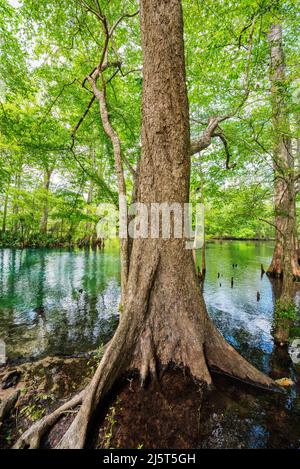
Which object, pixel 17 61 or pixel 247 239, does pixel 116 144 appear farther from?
pixel 247 239

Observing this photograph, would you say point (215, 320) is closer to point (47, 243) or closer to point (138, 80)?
point (138, 80)

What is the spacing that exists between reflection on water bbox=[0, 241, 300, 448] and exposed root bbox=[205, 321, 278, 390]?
15 cm

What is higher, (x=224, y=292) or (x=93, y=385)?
(x=93, y=385)

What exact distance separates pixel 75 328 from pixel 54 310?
1591 millimetres

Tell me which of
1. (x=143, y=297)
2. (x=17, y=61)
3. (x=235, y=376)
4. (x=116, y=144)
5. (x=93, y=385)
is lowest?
(x=235, y=376)

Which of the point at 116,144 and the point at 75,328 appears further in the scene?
the point at 75,328

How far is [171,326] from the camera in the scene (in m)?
2.78

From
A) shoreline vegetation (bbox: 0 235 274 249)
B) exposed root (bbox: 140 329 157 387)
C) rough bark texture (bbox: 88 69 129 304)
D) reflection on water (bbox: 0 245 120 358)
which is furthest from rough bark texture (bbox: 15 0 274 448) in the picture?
shoreline vegetation (bbox: 0 235 274 249)

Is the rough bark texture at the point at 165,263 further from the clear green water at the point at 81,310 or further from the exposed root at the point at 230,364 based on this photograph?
the clear green water at the point at 81,310

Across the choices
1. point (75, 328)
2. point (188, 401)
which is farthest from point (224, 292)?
point (188, 401)

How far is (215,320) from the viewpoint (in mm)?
5926

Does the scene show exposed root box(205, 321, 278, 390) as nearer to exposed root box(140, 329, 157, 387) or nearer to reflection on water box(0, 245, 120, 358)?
exposed root box(140, 329, 157, 387)

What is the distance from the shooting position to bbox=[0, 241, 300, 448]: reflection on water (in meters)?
2.19
